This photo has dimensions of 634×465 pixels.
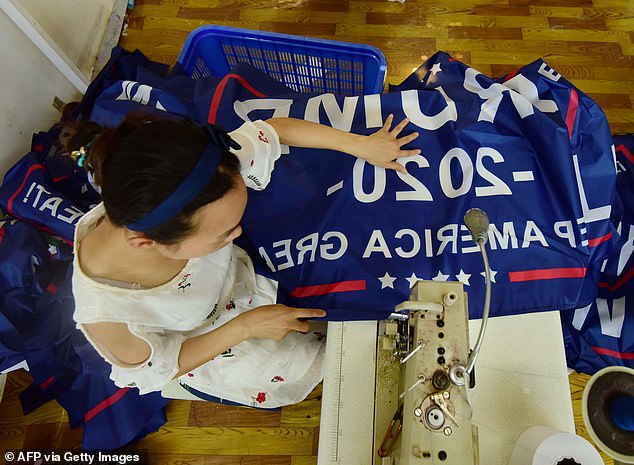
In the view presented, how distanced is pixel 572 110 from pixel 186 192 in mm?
987

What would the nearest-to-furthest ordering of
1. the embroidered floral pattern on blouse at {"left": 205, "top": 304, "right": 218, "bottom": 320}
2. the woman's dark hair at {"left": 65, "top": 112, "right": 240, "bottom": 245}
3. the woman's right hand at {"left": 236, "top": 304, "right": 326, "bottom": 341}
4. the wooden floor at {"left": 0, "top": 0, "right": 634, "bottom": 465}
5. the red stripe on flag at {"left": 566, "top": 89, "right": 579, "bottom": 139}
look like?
the woman's dark hair at {"left": 65, "top": 112, "right": 240, "bottom": 245}, the woman's right hand at {"left": 236, "top": 304, "right": 326, "bottom": 341}, the embroidered floral pattern on blouse at {"left": 205, "top": 304, "right": 218, "bottom": 320}, the red stripe on flag at {"left": 566, "top": 89, "right": 579, "bottom": 139}, the wooden floor at {"left": 0, "top": 0, "right": 634, "bottom": 465}

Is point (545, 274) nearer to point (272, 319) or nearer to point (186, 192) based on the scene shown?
point (272, 319)

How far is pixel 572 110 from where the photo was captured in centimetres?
119

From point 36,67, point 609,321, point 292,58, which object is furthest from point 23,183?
point 609,321

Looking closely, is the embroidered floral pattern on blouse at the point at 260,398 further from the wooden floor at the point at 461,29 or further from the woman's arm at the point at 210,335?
the wooden floor at the point at 461,29

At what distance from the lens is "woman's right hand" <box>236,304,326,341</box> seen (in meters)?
0.97

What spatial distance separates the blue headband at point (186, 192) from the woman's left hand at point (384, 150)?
17.6 inches

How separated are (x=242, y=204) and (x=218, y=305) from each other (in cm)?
37

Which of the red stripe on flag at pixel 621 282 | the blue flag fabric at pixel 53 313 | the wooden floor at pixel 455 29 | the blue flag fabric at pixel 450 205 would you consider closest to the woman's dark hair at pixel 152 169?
the blue flag fabric at pixel 450 205

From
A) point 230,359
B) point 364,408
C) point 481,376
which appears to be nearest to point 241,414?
point 230,359

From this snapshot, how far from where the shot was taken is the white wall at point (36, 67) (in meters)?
1.48

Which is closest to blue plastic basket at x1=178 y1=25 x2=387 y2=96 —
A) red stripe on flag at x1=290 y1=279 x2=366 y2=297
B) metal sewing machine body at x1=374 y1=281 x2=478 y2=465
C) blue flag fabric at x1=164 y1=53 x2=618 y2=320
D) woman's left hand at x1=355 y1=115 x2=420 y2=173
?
blue flag fabric at x1=164 y1=53 x2=618 y2=320

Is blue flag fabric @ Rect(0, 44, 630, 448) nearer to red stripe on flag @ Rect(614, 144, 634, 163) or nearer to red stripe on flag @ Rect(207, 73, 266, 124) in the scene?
red stripe on flag @ Rect(207, 73, 266, 124)

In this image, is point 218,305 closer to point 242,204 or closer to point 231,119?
point 242,204
